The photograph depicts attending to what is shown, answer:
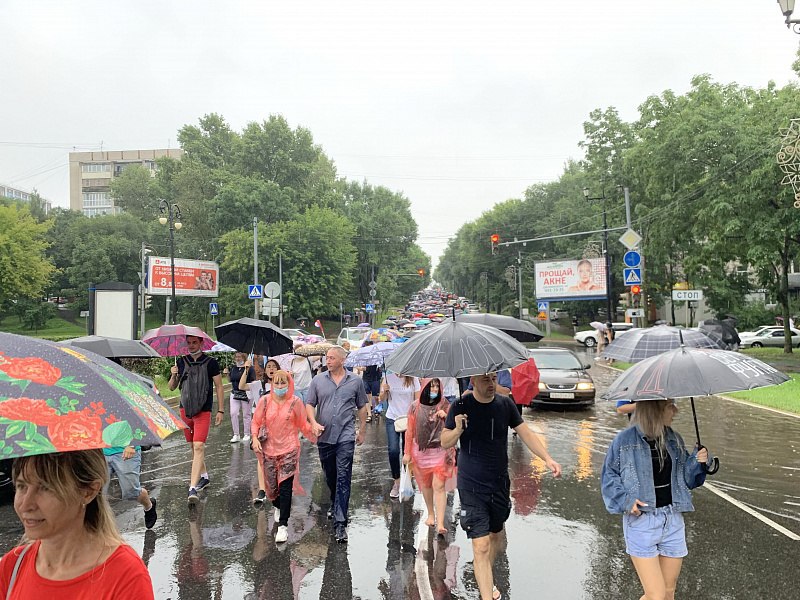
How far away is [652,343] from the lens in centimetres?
496

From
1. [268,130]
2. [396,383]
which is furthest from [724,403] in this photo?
[268,130]

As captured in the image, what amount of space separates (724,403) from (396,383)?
12281mm

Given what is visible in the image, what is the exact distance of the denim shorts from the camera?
370cm

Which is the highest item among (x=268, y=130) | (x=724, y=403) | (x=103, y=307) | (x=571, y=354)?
(x=268, y=130)

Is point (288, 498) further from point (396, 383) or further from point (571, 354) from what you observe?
point (571, 354)

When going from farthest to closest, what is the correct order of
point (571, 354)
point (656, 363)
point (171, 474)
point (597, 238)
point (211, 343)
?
point (597, 238)
point (571, 354)
point (171, 474)
point (211, 343)
point (656, 363)

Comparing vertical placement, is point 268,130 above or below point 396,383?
above

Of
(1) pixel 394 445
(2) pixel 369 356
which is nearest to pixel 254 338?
(2) pixel 369 356

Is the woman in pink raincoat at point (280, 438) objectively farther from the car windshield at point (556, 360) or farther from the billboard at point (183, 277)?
the billboard at point (183, 277)

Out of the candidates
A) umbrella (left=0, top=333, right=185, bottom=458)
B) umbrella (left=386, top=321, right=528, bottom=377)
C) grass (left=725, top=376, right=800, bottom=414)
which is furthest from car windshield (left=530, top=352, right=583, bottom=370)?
umbrella (left=0, top=333, right=185, bottom=458)

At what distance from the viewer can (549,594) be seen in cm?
472

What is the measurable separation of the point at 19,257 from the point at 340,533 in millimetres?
42882

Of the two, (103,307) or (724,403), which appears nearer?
(724,403)

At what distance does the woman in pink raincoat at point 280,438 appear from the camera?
20.2 feet
